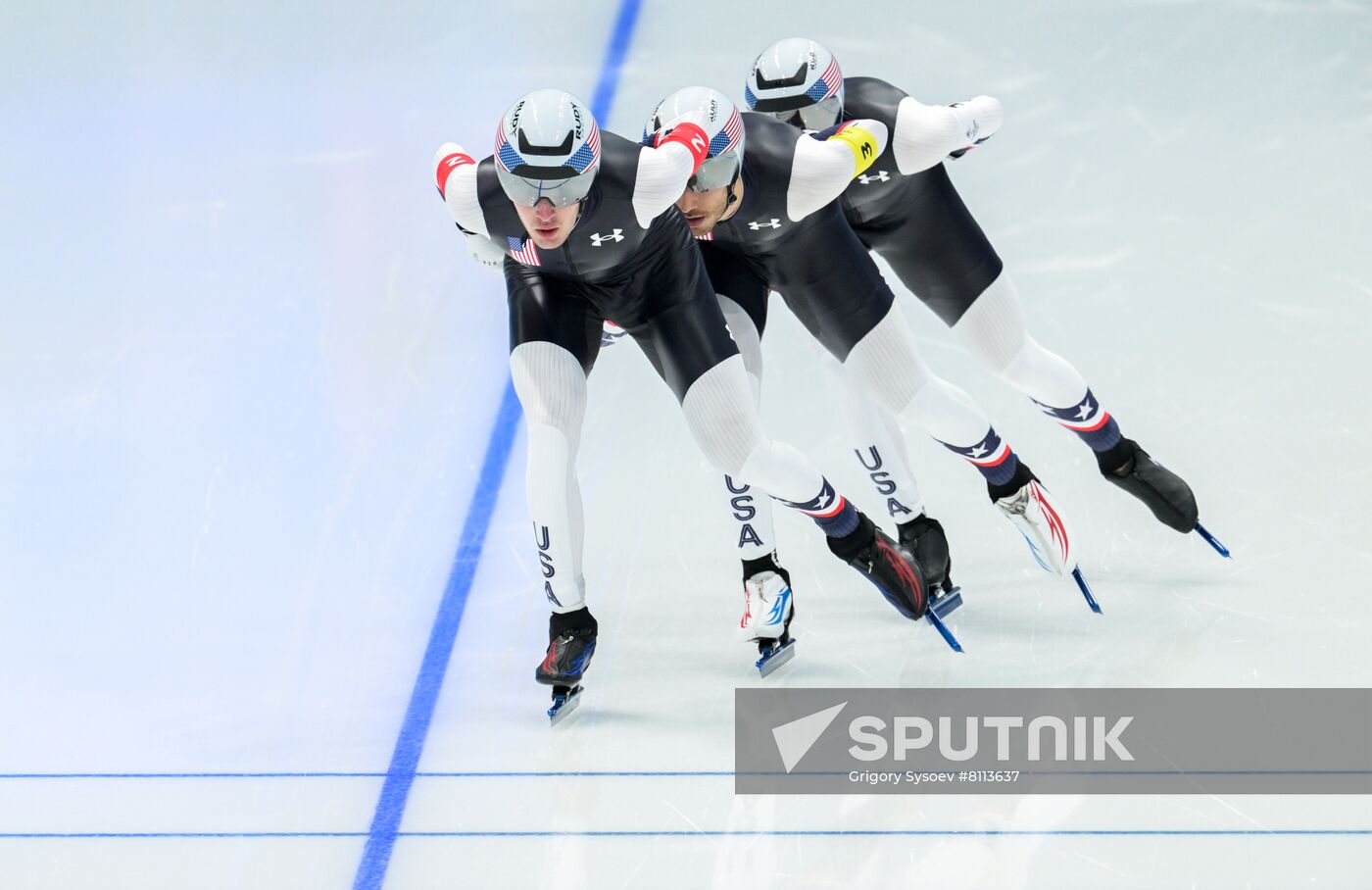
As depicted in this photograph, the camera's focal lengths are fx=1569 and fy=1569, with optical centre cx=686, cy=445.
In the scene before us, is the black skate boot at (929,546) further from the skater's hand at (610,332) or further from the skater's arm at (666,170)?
the skater's arm at (666,170)

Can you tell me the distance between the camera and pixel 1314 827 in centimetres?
409

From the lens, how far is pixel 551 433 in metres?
4.51

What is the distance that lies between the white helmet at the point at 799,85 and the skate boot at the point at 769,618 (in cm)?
144

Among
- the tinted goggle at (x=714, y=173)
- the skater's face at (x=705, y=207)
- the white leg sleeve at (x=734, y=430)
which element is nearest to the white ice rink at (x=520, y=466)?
the white leg sleeve at (x=734, y=430)

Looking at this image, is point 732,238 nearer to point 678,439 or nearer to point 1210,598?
point 678,439

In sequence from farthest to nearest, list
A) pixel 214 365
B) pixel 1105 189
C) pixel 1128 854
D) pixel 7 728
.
→ pixel 1105 189
pixel 214 365
pixel 7 728
pixel 1128 854

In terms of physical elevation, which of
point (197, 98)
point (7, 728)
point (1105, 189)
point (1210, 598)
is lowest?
point (7, 728)

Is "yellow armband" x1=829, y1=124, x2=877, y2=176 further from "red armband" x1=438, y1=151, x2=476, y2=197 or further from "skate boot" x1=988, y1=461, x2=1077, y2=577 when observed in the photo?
"skate boot" x1=988, y1=461, x2=1077, y2=577

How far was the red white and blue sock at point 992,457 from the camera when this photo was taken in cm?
511

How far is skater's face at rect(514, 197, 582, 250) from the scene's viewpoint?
4281 millimetres

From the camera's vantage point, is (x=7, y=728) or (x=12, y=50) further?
(x=12, y=50)

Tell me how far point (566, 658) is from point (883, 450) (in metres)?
1.32

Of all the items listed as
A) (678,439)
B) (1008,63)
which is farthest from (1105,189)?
(678,439)

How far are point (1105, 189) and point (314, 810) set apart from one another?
4840 mm
